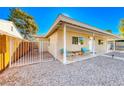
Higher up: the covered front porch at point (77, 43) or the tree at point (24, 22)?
the tree at point (24, 22)

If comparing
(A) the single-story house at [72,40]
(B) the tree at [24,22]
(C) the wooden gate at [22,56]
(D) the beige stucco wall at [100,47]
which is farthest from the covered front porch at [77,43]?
(B) the tree at [24,22]

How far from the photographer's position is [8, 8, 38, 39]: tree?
20373 mm

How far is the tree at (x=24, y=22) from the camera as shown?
20.4 metres

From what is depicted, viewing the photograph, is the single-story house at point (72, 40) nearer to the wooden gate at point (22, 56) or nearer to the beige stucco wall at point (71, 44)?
the beige stucco wall at point (71, 44)

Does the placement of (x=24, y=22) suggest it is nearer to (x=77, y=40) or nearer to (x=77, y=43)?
(x=77, y=40)

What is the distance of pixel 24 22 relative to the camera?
23.0m

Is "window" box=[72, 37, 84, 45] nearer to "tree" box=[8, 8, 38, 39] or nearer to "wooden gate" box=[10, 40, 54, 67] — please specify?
"wooden gate" box=[10, 40, 54, 67]

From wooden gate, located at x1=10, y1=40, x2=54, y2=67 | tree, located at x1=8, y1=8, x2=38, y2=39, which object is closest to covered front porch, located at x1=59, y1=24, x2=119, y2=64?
wooden gate, located at x1=10, y1=40, x2=54, y2=67

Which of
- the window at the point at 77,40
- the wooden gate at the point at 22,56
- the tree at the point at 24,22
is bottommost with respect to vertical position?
the wooden gate at the point at 22,56
